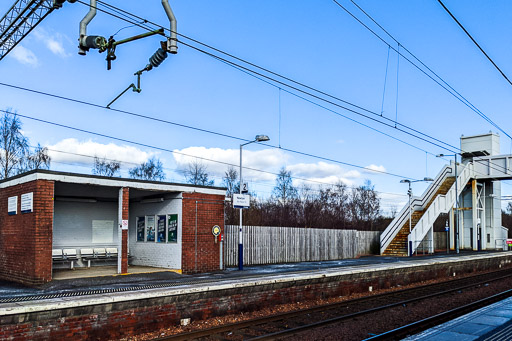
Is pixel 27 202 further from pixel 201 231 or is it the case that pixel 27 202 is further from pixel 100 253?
pixel 201 231

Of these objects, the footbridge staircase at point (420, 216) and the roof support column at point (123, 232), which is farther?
the footbridge staircase at point (420, 216)

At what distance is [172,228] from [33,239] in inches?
223

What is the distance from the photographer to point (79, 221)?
19.4 m

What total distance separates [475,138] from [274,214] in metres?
21.6

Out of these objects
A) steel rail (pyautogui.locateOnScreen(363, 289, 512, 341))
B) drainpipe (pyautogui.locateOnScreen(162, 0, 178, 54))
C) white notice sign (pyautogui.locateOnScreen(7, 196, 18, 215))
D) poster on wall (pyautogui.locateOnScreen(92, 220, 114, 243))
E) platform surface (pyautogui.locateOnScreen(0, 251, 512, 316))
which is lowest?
steel rail (pyautogui.locateOnScreen(363, 289, 512, 341))

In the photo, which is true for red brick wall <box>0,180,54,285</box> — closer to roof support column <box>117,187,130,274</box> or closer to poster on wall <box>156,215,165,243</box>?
roof support column <box>117,187,130,274</box>

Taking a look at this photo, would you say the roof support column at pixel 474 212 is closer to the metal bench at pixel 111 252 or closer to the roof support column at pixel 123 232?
the metal bench at pixel 111 252

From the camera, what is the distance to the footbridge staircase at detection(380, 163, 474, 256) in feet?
107

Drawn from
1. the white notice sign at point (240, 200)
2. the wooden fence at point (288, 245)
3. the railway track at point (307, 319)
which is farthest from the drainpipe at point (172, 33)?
the wooden fence at point (288, 245)

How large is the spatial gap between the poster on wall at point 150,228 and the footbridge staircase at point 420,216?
1863cm

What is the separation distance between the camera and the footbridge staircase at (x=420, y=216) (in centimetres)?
3275

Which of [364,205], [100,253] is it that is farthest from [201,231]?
[364,205]

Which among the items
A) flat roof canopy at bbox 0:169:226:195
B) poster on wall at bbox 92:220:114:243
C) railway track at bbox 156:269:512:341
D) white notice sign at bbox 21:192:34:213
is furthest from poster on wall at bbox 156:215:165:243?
railway track at bbox 156:269:512:341

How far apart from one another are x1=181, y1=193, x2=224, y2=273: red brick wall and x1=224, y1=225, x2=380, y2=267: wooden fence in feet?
7.36
